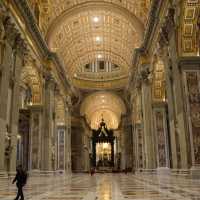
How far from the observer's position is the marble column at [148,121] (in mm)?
17312

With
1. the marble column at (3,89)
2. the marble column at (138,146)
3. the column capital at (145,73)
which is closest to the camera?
the marble column at (3,89)

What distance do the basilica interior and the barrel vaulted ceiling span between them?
0.08 metres

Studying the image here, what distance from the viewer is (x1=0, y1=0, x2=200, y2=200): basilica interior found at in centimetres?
1005

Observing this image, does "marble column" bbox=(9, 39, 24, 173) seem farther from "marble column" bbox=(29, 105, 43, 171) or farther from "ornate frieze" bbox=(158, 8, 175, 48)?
"ornate frieze" bbox=(158, 8, 175, 48)

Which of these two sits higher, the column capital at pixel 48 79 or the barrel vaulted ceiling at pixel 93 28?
the barrel vaulted ceiling at pixel 93 28

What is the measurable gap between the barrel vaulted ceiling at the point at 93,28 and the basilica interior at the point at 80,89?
0.25ft

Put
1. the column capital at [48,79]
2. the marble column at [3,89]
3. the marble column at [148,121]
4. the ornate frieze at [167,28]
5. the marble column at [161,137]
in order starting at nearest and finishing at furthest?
1. the marble column at [3,89]
2. the ornate frieze at [167,28]
3. the marble column at [161,137]
4. the marble column at [148,121]
5. the column capital at [48,79]

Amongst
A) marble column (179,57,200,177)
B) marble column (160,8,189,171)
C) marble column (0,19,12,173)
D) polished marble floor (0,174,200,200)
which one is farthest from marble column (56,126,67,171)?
marble column (179,57,200,177)

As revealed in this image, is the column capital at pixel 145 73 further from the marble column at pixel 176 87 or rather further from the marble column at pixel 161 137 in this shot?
the marble column at pixel 176 87

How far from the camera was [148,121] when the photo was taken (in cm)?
1786

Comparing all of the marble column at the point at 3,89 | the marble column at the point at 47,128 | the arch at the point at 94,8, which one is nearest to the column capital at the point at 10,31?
the marble column at the point at 3,89

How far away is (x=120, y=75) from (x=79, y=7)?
16.3 metres

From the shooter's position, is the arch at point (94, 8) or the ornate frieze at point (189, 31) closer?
the ornate frieze at point (189, 31)

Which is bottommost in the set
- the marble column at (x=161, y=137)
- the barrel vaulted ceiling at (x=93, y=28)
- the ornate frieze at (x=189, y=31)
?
the marble column at (x=161, y=137)
